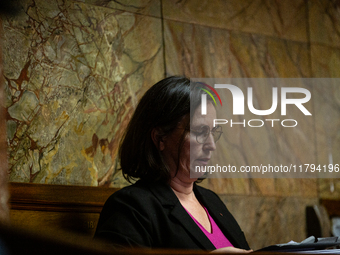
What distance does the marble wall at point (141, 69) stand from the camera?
7.87ft

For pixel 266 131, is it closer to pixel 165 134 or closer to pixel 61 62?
pixel 165 134

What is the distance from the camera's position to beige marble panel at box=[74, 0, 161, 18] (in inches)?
113

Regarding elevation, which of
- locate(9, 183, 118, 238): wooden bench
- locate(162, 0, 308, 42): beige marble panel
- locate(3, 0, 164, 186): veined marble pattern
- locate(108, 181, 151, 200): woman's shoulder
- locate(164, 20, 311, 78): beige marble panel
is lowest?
locate(9, 183, 118, 238): wooden bench

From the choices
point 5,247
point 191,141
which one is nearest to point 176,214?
point 191,141

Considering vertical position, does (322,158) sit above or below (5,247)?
above

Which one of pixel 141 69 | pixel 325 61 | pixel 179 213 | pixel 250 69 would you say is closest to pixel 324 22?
pixel 325 61

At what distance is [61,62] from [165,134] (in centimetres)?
90

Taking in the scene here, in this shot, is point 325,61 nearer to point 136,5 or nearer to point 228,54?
point 228,54

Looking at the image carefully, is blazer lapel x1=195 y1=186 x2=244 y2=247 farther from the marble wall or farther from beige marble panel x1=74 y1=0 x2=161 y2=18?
beige marble panel x1=74 y1=0 x2=161 y2=18

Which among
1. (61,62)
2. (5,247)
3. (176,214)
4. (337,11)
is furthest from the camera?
(337,11)

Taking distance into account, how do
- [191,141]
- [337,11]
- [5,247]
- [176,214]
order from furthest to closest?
[337,11], [191,141], [176,214], [5,247]

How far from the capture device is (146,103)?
220cm

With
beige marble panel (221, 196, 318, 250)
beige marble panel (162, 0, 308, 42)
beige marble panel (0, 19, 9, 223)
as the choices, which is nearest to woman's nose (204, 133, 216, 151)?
beige marble panel (0, 19, 9, 223)

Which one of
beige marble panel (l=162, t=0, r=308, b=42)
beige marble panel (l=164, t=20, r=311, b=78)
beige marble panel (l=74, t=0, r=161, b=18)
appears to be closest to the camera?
beige marble panel (l=74, t=0, r=161, b=18)
